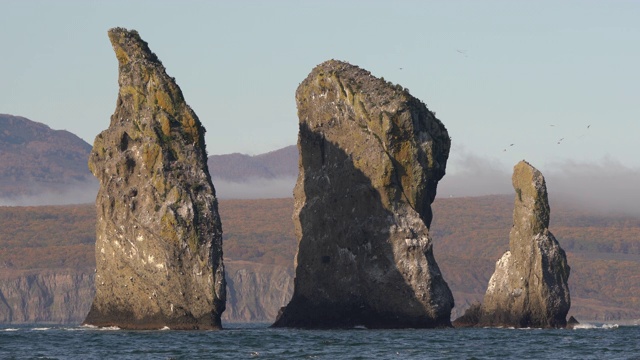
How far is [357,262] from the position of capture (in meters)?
95.4

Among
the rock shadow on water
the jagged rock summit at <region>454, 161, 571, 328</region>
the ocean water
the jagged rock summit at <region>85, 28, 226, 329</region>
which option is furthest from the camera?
→ the jagged rock summit at <region>454, 161, 571, 328</region>

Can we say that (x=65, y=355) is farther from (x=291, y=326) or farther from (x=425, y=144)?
(x=425, y=144)

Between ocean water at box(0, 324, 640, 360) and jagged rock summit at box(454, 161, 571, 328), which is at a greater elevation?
jagged rock summit at box(454, 161, 571, 328)

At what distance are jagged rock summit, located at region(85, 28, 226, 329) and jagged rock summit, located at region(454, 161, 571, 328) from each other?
75.7 ft

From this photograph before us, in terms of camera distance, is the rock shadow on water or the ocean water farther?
the rock shadow on water

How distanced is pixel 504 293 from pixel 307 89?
765 inches

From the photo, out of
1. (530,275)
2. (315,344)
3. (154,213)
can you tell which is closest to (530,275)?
(530,275)

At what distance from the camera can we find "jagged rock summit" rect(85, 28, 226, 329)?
86438 mm

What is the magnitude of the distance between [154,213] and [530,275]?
27.5 metres

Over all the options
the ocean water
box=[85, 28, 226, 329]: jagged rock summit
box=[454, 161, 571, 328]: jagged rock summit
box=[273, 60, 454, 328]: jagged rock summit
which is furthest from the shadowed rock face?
box=[85, 28, 226, 329]: jagged rock summit

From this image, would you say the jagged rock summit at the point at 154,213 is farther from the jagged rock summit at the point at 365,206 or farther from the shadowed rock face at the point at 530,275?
the shadowed rock face at the point at 530,275

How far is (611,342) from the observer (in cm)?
8588

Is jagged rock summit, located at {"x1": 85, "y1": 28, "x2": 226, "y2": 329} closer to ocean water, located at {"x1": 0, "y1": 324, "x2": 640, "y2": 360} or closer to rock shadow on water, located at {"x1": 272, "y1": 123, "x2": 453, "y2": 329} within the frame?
ocean water, located at {"x1": 0, "y1": 324, "x2": 640, "y2": 360}

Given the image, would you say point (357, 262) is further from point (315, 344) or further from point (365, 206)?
point (315, 344)
